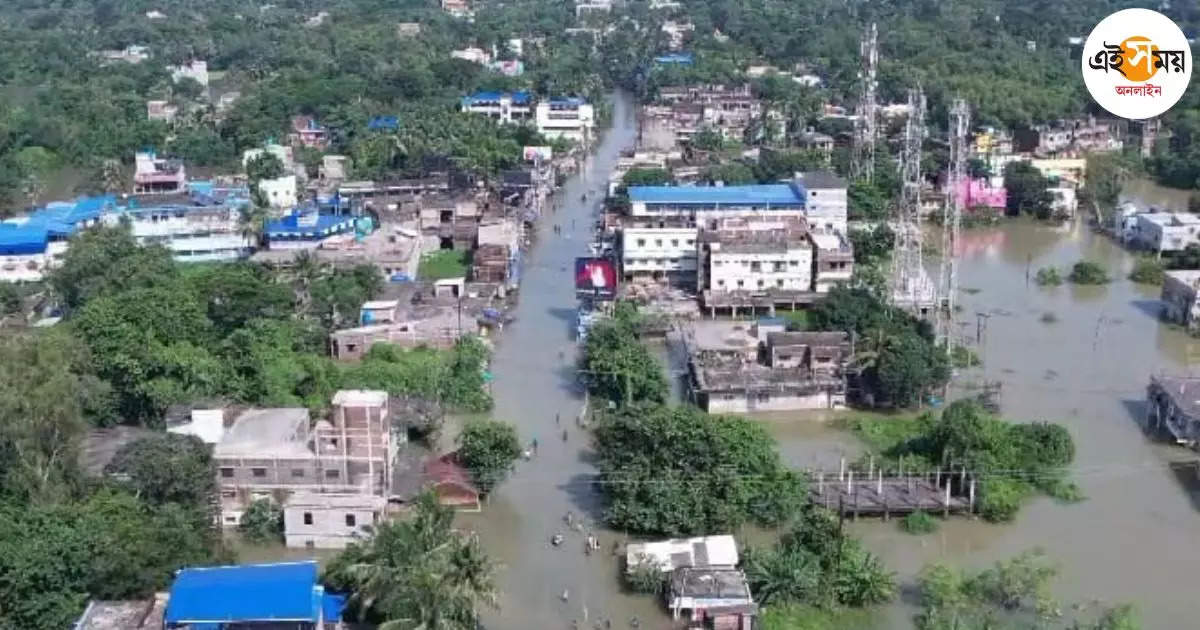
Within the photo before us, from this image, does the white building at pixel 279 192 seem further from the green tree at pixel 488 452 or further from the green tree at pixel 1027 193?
the green tree at pixel 1027 193

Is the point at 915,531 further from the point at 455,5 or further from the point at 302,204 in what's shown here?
the point at 455,5

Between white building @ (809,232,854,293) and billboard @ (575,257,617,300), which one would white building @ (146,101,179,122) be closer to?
billboard @ (575,257,617,300)

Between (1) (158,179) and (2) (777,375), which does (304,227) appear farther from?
(2) (777,375)

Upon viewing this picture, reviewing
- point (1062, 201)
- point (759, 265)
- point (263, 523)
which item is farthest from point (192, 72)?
point (263, 523)

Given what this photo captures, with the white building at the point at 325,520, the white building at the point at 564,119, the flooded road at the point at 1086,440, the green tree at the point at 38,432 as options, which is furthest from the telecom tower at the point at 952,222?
the white building at the point at 564,119

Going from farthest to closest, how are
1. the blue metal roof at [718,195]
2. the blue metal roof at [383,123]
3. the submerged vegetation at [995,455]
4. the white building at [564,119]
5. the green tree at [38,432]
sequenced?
the white building at [564,119]
the blue metal roof at [383,123]
the blue metal roof at [718,195]
the submerged vegetation at [995,455]
the green tree at [38,432]

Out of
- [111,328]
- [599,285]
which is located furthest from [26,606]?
[599,285]
